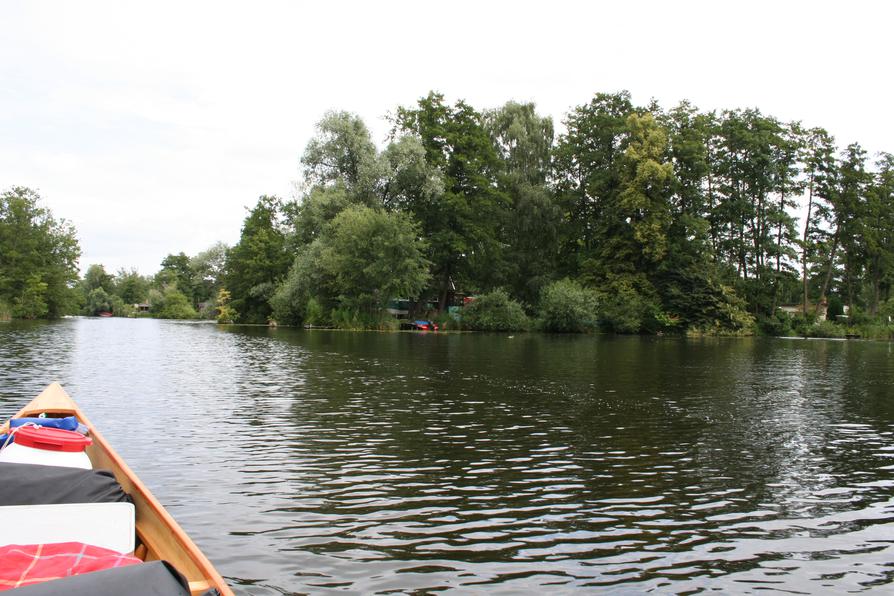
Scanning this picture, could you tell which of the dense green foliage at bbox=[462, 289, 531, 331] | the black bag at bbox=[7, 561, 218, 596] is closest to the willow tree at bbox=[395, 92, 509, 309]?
the dense green foliage at bbox=[462, 289, 531, 331]

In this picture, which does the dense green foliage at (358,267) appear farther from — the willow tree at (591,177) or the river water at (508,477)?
the river water at (508,477)

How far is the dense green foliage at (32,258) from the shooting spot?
6225cm

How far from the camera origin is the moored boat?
365cm

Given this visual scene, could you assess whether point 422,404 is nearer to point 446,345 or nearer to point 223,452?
point 223,452

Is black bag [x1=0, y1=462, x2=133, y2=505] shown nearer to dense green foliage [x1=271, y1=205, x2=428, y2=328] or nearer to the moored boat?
the moored boat

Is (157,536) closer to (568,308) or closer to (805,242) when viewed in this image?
(568,308)

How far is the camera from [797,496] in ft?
27.1

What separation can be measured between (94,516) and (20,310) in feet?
231

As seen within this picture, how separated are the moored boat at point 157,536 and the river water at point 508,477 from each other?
38.3 inches

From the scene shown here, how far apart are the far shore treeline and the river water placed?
32.8 meters

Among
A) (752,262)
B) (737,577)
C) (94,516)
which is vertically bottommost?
(737,577)

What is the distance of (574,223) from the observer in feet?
205

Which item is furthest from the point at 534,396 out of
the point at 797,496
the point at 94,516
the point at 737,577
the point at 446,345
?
the point at 446,345

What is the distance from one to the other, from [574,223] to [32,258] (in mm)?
54758
